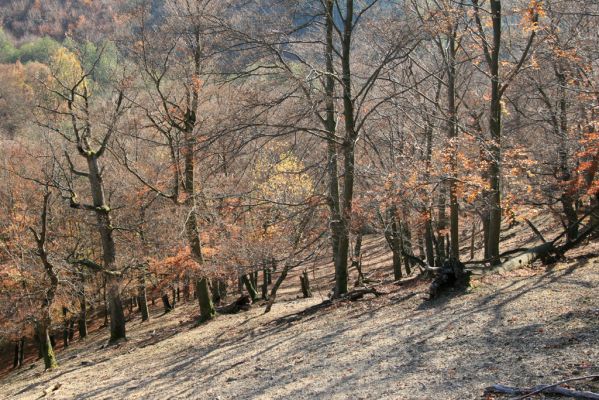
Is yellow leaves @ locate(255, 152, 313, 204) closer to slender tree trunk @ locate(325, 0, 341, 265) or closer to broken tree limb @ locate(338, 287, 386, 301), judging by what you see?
slender tree trunk @ locate(325, 0, 341, 265)

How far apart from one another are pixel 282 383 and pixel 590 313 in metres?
4.05

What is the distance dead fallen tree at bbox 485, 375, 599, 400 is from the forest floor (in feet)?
0.44

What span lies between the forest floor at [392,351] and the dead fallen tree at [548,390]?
134 millimetres

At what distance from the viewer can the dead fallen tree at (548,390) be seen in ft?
13.6

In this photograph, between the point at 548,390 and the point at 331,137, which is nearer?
the point at 548,390

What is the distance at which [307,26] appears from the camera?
475 inches

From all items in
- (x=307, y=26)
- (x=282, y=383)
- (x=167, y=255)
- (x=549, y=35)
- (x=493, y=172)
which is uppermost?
(x=307, y=26)

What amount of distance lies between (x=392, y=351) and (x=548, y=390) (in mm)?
2951

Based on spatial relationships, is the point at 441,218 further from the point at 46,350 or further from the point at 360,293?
the point at 46,350

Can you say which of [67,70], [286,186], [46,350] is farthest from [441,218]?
[67,70]

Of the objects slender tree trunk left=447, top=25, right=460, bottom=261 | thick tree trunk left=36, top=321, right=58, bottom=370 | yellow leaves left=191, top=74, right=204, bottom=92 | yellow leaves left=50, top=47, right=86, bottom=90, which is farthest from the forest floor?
yellow leaves left=50, top=47, right=86, bottom=90

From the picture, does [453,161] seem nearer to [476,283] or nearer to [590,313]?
[476,283]

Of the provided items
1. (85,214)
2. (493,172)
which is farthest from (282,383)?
(85,214)

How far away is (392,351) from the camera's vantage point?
287 inches
